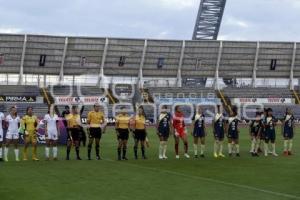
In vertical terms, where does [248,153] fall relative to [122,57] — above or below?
below

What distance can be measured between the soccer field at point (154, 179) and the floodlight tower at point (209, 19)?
307 feet

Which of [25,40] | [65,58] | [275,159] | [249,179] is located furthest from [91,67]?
[249,179]

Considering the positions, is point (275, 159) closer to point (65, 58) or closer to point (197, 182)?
point (197, 182)

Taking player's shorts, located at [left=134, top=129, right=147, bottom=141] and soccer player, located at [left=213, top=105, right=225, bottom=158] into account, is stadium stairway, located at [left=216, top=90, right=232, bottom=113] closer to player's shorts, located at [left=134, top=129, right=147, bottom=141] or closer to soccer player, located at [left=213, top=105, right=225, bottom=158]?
soccer player, located at [left=213, top=105, right=225, bottom=158]

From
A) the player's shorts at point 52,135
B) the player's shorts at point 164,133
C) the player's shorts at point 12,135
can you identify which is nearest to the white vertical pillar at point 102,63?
the player's shorts at point 164,133

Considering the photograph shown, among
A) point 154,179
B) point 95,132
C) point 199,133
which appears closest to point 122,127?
point 95,132

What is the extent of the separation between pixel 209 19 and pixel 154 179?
331 ft

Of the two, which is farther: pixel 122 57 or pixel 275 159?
pixel 122 57

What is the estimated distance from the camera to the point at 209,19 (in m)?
114

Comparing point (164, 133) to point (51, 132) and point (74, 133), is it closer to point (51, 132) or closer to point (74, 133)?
point (74, 133)

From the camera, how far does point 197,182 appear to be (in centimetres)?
1502

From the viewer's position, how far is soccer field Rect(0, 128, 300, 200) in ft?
42.3

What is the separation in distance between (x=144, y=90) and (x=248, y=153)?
42.2 metres

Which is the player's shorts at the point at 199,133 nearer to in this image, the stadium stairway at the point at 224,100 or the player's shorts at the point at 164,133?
the player's shorts at the point at 164,133
